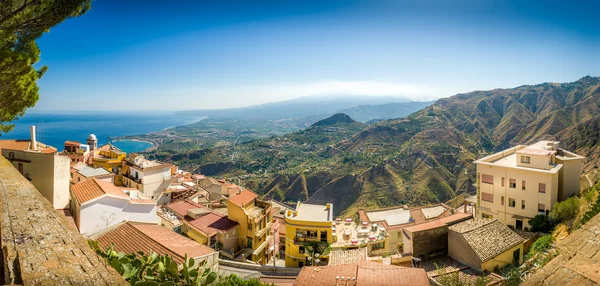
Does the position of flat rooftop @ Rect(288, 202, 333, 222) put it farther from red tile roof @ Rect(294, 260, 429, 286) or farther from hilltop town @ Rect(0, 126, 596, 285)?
red tile roof @ Rect(294, 260, 429, 286)

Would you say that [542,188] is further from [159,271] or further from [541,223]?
[159,271]

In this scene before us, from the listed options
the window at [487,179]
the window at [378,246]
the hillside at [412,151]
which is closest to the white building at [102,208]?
the window at [378,246]

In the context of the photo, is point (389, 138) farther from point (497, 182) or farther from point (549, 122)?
point (497, 182)

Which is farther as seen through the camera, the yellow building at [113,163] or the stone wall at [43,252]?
the yellow building at [113,163]

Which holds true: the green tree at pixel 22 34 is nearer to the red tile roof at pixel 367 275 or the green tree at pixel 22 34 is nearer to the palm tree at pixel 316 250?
the red tile roof at pixel 367 275

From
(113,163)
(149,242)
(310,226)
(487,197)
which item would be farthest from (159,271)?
(113,163)

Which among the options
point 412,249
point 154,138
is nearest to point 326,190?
point 412,249

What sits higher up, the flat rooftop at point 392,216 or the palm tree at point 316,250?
the palm tree at point 316,250
